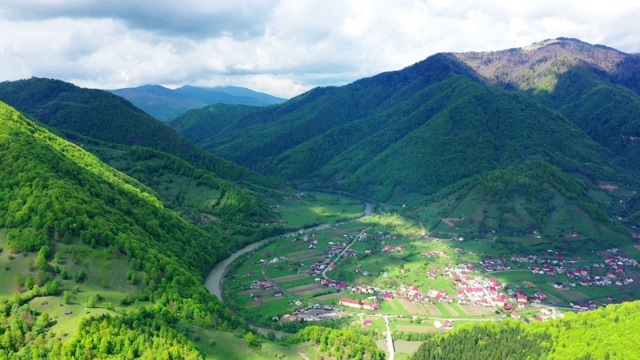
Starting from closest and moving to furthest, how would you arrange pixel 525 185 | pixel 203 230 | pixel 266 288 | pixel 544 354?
pixel 544 354 → pixel 266 288 → pixel 203 230 → pixel 525 185

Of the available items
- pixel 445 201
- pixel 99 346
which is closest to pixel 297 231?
pixel 445 201

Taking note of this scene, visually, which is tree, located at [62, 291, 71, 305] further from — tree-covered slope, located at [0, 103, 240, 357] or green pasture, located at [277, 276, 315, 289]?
green pasture, located at [277, 276, 315, 289]

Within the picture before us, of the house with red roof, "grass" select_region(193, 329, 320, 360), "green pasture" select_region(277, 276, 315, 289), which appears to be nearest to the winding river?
"grass" select_region(193, 329, 320, 360)

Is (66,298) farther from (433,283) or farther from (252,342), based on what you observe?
(433,283)

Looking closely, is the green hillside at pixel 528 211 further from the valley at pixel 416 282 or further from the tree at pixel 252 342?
the tree at pixel 252 342

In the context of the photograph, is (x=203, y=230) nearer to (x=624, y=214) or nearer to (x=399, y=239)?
(x=399, y=239)

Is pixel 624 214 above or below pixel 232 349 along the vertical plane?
above

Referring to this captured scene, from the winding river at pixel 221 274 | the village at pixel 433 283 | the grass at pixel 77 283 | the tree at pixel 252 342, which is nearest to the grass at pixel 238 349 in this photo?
the tree at pixel 252 342

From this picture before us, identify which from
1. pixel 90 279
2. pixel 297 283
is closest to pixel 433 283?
pixel 297 283

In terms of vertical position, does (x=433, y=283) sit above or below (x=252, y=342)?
above
